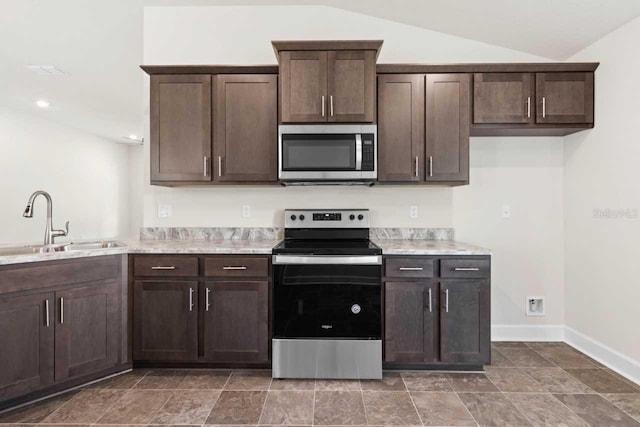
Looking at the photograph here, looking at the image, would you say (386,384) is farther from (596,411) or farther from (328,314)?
(596,411)

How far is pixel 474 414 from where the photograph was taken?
1938 mm

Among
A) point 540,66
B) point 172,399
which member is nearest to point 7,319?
point 172,399

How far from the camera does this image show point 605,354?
2.58 meters

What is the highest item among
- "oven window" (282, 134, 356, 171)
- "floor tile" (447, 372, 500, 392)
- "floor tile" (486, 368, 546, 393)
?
"oven window" (282, 134, 356, 171)

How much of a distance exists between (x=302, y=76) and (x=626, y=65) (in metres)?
2.28

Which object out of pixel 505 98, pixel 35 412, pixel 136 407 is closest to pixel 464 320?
pixel 505 98

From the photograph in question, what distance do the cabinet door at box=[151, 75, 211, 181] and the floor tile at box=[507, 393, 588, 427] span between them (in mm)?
2606

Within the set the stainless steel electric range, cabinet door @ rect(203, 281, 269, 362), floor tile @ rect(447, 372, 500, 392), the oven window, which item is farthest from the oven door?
the oven window

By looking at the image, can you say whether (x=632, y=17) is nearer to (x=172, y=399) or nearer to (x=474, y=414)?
(x=474, y=414)

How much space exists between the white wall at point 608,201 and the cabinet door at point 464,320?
1001 mm

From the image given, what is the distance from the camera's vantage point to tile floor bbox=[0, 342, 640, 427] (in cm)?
189

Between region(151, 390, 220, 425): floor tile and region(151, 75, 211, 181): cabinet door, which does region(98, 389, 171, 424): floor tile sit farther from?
region(151, 75, 211, 181): cabinet door

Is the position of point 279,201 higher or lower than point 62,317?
higher

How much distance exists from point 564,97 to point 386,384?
8.35 feet
